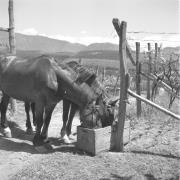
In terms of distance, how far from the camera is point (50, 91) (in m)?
5.12

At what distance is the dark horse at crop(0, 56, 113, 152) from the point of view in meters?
5.05

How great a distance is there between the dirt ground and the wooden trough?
0.11 meters

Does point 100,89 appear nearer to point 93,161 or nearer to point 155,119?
point 93,161

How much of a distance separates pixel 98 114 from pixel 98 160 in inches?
33.5

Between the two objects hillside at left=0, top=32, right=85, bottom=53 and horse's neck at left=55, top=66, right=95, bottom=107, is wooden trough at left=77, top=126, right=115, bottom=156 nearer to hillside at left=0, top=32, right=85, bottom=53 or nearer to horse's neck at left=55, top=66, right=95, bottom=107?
horse's neck at left=55, top=66, right=95, bottom=107

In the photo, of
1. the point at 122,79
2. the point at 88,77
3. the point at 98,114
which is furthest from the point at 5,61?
the point at 122,79

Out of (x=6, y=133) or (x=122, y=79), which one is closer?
(x=122, y=79)

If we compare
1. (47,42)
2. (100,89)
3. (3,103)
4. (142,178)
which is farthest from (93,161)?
(47,42)

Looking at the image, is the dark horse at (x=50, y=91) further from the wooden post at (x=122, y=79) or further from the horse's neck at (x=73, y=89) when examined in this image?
the wooden post at (x=122, y=79)

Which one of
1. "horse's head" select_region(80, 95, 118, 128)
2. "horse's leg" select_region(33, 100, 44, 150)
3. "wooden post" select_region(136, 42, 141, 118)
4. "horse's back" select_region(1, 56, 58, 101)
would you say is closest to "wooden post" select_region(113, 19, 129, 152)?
"horse's head" select_region(80, 95, 118, 128)

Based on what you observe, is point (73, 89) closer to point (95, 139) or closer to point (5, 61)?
point (95, 139)

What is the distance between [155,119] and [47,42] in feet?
306

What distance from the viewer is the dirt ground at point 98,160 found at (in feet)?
13.2

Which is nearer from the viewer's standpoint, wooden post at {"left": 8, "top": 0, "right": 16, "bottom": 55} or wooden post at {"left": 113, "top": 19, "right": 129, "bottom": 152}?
wooden post at {"left": 113, "top": 19, "right": 129, "bottom": 152}
